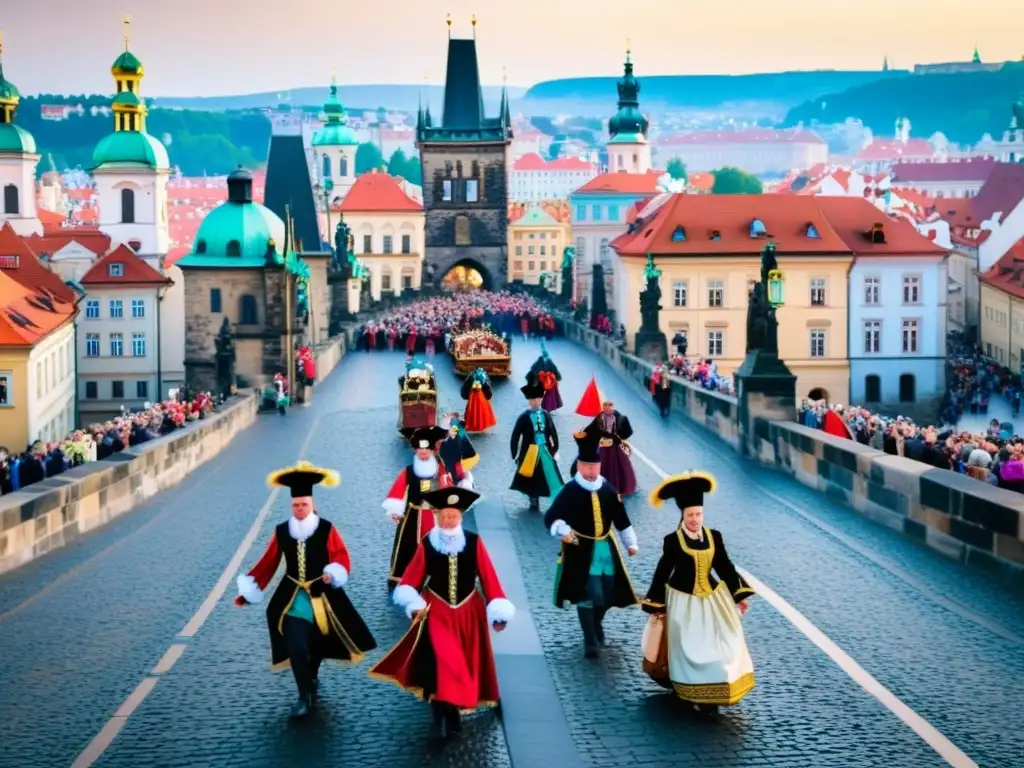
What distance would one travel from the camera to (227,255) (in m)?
61.8

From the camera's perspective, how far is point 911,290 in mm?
72125

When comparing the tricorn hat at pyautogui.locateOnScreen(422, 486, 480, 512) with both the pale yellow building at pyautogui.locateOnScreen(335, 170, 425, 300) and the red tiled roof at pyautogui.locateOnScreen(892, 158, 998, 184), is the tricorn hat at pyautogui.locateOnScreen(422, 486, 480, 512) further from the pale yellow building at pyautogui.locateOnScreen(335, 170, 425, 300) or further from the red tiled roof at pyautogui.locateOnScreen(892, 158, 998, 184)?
the red tiled roof at pyautogui.locateOnScreen(892, 158, 998, 184)

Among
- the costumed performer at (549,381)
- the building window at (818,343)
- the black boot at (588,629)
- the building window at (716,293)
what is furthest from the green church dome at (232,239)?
the black boot at (588,629)

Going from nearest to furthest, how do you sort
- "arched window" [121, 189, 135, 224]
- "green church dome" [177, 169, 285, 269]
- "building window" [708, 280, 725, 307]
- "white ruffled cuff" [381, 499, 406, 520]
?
"white ruffled cuff" [381, 499, 406, 520] → "green church dome" [177, 169, 285, 269] → "building window" [708, 280, 725, 307] → "arched window" [121, 189, 135, 224]

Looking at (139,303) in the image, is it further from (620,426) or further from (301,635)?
(301,635)

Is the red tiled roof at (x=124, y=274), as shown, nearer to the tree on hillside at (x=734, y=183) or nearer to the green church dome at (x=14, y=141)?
the green church dome at (x=14, y=141)

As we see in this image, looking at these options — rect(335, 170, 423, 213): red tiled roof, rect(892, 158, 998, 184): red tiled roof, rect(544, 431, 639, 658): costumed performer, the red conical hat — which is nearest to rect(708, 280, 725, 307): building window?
the red conical hat

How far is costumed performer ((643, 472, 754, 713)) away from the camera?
1064cm

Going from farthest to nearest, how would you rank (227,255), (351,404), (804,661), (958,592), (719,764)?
(227,255)
(351,404)
(958,592)
(804,661)
(719,764)

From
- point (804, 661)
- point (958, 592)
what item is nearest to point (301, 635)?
point (804, 661)

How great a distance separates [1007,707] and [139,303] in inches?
3290

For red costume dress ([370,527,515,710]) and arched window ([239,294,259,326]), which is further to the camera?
arched window ([239,294,259,326])

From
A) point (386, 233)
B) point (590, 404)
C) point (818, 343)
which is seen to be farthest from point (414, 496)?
point (386, 233)

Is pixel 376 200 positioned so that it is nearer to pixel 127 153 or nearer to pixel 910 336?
pixel 127 153
